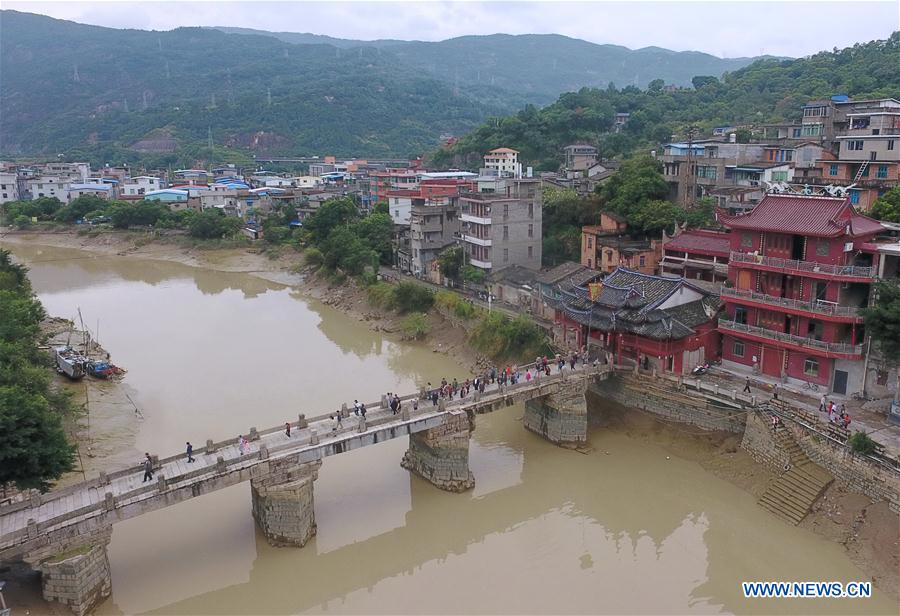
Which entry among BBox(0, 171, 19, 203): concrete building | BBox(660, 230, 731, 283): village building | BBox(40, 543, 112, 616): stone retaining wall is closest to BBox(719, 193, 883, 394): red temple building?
BBox(660, 230, 731, 283): village building

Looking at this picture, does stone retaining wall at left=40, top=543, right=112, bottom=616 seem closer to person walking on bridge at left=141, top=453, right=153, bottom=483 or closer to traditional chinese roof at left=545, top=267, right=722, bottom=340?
person walking on bridge at left=141, top=453, right=153, bottom=483

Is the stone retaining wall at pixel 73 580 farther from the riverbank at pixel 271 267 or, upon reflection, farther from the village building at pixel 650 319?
the riverbank at pixel 271 267

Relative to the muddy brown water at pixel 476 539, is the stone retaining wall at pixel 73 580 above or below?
above

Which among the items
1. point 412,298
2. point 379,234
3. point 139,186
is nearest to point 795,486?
point 412,298

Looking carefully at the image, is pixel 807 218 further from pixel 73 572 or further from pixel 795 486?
pixel 73 572

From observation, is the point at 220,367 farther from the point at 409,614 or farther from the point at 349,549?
the point at 409,614

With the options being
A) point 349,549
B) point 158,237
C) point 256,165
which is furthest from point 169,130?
point 349,549

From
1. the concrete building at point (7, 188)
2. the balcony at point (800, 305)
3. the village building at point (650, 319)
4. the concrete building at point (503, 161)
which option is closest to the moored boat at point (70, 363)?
the village building at point (650, 319)
